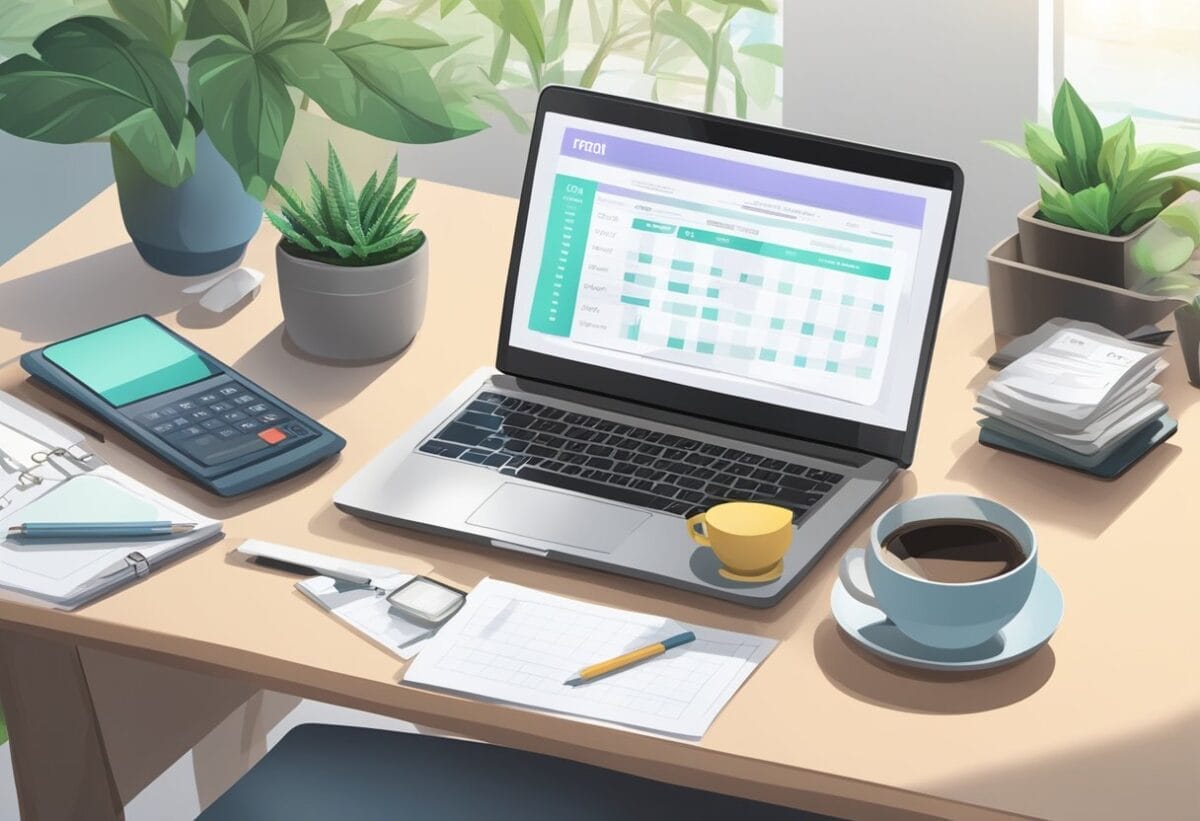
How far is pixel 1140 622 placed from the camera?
121 cm

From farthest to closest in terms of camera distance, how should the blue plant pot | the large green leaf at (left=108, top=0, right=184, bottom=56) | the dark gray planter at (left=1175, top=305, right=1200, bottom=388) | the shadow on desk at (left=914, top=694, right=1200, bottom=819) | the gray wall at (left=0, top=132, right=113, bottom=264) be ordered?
1. the gray wall at (left=0, top=132, right=113, bottom=264)
2. the blue plant pot
3. the large green leaf at (left=108, top=0, right=184, bottom=56)
4. the dark gray planter at (left=1175, top=305, right=1200, bottom=388)
5. the shadow on desk at (left=914, top=694, right=1200, bottom=819)

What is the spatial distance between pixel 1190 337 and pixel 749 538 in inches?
22.5

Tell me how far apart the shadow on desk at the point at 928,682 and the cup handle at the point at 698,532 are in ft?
0.44

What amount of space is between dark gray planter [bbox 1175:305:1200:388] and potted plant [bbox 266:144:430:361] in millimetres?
753

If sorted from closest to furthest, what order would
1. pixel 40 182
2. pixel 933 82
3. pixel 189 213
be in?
pixel 189 213
pixel 933 82
pixel 40 182

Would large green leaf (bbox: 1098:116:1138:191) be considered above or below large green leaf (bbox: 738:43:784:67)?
below

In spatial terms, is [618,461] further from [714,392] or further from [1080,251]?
[1080,251]

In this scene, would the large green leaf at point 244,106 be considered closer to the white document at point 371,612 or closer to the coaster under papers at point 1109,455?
the white document at point 371,612

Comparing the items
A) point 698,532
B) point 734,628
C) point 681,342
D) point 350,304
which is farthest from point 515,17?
point 734,628

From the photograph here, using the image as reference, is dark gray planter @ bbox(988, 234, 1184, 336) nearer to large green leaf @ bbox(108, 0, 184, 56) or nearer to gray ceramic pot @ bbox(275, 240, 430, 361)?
gray ceramic pot @ bbox(275, 240, 430, 361)

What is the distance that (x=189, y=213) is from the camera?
173 centimetres

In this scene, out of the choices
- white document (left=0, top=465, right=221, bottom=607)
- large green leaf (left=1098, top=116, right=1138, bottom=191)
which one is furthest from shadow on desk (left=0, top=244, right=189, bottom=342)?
large green leaf (left=1098, top=116, right=1138, bottom=191)

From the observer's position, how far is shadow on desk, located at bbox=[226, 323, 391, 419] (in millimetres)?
1543

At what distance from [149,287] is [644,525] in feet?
2.44
